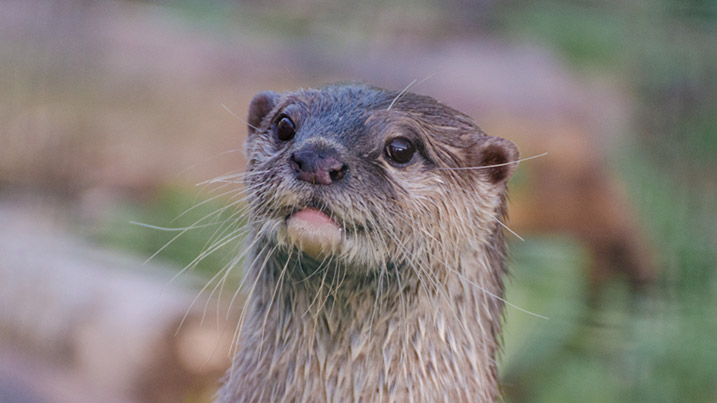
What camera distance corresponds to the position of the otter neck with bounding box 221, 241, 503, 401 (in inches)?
50.5

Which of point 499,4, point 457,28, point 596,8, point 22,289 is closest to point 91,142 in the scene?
point 22,289

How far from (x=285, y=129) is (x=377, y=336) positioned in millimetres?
374

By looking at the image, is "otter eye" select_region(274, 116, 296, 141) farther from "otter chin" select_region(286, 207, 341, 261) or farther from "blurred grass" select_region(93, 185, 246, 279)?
"blurred grass" select_region(93, 185, 246, 279)

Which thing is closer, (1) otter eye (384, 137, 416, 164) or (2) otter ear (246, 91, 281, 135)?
(1) otter eye (384, 137, 416, 164)

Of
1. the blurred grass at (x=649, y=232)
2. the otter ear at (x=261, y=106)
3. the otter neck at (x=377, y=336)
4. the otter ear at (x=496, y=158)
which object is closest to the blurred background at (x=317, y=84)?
the blurred grass at (x=649, y=232)

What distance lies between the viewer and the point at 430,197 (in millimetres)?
1261

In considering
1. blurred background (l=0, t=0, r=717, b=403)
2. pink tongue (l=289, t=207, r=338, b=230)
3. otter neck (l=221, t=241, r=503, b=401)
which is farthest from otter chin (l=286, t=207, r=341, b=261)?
blurred background (l=0, t=0, r=717, b=403)

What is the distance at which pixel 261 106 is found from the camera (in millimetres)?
1468

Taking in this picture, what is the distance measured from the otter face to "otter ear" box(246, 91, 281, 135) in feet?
0.13

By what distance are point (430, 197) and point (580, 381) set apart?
1.44 meters

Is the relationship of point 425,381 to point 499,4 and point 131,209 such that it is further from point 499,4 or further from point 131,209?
point 499,4

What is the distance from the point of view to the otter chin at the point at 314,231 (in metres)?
1.13

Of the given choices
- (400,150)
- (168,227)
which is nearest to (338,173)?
(400,150)

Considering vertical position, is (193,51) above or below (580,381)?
above
